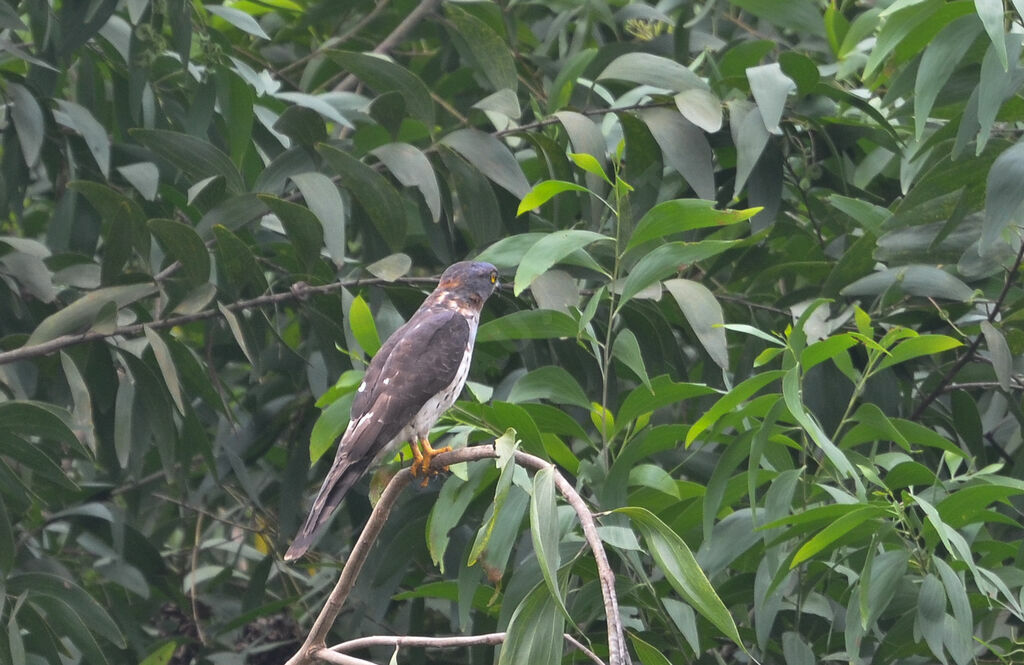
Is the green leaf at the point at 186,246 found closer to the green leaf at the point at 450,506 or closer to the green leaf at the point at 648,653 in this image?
the green leaf at the point at 450,506

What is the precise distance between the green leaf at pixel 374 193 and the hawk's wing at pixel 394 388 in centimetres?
27

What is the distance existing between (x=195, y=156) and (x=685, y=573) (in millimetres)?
2218

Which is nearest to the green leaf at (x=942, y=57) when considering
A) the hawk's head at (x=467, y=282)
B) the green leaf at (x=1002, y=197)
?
the green leaf at (x=1002, y=197)

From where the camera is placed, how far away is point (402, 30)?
5125 millimetres

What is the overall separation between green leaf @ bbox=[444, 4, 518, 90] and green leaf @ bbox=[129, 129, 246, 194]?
0.91 metres

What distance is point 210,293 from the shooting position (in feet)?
11.7

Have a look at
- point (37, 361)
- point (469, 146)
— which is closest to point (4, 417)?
point (37, 361)

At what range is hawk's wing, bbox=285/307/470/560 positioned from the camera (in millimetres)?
3260

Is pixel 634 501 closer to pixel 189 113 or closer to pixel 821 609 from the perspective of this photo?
pixel 821 609

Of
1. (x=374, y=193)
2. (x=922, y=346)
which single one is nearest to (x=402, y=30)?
(x=374, y=193)

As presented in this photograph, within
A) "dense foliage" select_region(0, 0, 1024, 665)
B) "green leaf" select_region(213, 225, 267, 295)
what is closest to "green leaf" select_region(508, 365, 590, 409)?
"dense foliage" select_region(0, 0, 1024, 665)

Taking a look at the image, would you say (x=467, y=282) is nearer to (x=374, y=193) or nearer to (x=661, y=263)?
(x=374, y=193)

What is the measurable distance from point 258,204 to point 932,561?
6.55ft

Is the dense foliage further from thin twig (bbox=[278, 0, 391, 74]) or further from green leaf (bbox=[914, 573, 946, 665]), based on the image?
thin twig (bbox=[278, 0, 391, 74])
